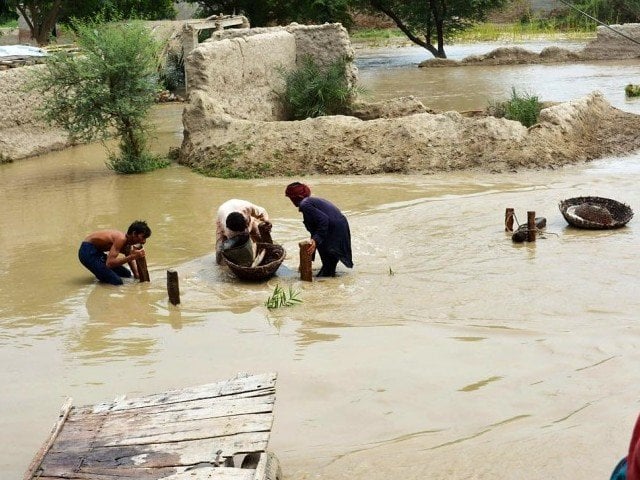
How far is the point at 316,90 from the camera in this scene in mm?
17125

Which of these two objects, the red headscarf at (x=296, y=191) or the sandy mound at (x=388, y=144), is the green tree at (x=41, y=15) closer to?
the sandy mound at (x=388, y=144)

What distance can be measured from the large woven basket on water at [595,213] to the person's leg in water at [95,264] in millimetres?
4744

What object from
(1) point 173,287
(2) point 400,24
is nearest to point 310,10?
(2) point 400,24

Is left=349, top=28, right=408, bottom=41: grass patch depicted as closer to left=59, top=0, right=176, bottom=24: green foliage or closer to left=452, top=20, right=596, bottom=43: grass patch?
left=452, top=20, right=596, bottom=43: grass patch

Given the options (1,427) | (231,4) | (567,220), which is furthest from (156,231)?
(231,4)

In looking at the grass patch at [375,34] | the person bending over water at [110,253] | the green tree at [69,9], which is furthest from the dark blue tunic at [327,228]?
the grass patch at [375,34]

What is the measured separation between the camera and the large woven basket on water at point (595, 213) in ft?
33.7

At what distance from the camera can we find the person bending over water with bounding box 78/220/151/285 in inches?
353

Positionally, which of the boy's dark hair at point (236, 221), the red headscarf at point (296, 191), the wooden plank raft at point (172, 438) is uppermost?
the red headscarf at point (296, 191)

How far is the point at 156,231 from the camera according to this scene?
11344 mm

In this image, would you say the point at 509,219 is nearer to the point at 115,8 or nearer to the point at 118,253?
the point at 118,253

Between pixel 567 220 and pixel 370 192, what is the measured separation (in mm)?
3167

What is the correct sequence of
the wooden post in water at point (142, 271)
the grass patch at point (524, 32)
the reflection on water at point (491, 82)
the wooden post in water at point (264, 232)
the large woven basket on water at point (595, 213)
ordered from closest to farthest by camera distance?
the wooden post in water at point (142, 271) < the wooden post in water at point (264, 232) < the large woven basket on water at point (595, 213) < the reflection on water at point (491, 82) < the grass patch at point (524, 32)

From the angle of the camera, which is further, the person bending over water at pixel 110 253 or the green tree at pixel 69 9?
the green tree at pixel 69 9
